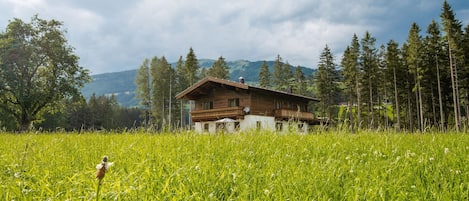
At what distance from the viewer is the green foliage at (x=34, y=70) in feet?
107

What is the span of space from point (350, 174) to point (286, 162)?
95 cm

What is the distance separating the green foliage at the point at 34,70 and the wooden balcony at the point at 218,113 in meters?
12.8

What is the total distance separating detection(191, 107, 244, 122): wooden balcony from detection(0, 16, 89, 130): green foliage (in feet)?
42.0

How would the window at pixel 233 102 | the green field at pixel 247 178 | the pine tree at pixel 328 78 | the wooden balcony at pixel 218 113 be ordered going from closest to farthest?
the green field at pixel 247 178, the wooden balcony at pixel 218 113, the window at pixel 233 102, the pine tree at pixel 328 78

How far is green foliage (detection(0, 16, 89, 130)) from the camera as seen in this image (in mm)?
32719

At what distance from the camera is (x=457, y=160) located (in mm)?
4312

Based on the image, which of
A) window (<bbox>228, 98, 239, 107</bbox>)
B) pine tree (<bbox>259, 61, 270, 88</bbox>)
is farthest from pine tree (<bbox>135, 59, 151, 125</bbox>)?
window (<bbox>228, 98, 239, 107</bbox>)

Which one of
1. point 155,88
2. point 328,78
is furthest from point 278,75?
point 155,88

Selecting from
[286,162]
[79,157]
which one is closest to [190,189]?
[286,162]

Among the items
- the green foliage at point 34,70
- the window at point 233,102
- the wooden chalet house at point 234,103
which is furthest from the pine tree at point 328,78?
the green foliage at point 34,70

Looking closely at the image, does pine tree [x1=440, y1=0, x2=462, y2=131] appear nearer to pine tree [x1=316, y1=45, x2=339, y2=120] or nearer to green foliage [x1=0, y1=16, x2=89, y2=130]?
pine tree [x1=316, y1=45, x2=339, y2=120]

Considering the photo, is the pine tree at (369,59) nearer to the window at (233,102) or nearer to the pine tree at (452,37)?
the pine tree at (452,37)

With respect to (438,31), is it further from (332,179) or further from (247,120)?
(332,179)

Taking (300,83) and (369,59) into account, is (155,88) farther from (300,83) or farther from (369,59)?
(369,59)
